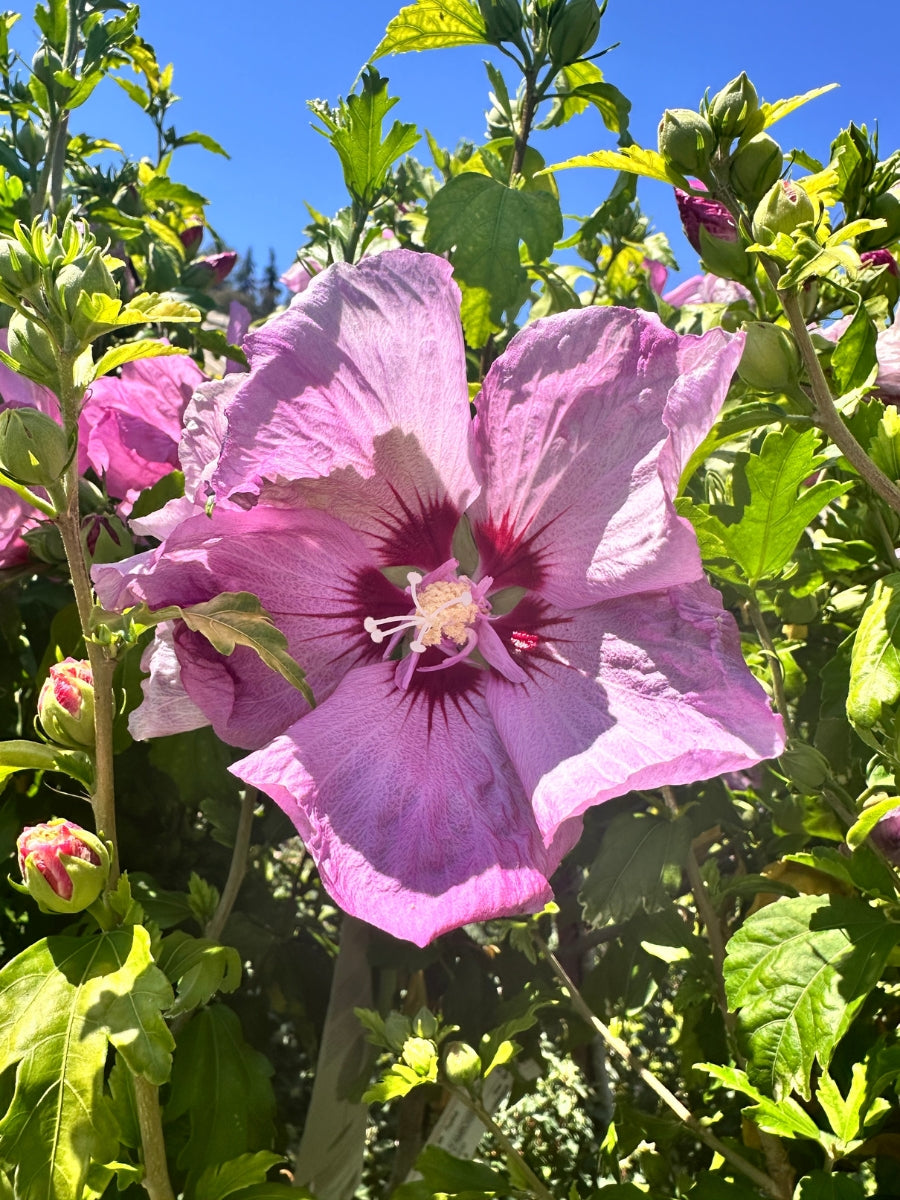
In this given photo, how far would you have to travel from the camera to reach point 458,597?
76cm

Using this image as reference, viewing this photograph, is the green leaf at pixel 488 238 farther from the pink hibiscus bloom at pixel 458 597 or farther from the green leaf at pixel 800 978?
the green leaf at pixel 800 978

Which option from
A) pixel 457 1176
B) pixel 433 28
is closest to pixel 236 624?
pixel 457 1176

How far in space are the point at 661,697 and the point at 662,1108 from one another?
974 millimetres

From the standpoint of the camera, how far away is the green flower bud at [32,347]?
2.00 feet

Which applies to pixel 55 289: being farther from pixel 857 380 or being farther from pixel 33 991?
pixel 857 380

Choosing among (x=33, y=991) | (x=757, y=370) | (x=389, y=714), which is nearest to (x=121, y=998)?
(x=33, y=991)

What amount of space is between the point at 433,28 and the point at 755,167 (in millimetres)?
463

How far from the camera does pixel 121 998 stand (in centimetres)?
62

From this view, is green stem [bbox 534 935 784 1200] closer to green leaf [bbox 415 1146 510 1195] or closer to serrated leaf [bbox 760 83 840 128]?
green leaf [bbox 415 1146 510 1195]

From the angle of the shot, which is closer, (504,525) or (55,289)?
(55,289)

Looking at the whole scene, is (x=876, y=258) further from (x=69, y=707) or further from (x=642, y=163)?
(x=69, y=707)

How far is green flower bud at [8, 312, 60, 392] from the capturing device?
0.61 metres

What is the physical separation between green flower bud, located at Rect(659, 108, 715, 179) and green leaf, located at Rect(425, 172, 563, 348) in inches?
10.8

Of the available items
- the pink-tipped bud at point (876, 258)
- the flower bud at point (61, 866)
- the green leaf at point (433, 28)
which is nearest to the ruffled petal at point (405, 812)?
the flower bud at point (61, 866)
